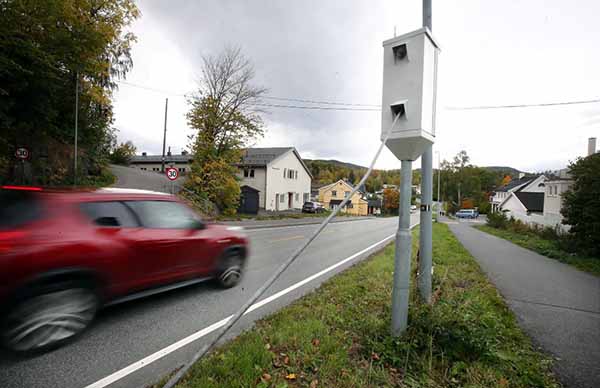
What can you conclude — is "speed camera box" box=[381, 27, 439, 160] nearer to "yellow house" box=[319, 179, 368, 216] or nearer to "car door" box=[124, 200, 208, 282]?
"car door" box=[124, 200, 208, 282]

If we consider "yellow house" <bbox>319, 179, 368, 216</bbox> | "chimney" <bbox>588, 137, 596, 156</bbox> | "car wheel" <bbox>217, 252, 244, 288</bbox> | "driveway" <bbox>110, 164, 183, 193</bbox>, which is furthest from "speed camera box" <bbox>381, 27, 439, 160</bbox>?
"yellow house" <bbox>319, 179, 368, 216</bbox>

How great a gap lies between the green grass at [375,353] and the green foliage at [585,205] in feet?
30.8

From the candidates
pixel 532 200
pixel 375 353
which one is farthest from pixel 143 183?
pixel 532 200

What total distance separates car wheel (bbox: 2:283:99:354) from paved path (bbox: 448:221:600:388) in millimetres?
4774

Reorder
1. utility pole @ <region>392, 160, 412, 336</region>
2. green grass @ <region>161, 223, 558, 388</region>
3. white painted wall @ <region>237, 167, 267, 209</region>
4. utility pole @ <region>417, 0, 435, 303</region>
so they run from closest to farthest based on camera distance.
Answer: green grass @ <region>161, 223, 558, 388</region> < utility pole @ <region>392, 160, 412, 336</region> < utility pole @ <region>417, 0, 435, 303</region> < white painted wall @ <region>237, 167, 267, 209</region>

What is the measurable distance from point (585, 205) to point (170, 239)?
45.1 ft

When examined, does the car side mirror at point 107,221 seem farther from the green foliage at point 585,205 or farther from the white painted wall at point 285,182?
the white painted wall at point 285,182

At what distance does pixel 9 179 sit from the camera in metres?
12.9

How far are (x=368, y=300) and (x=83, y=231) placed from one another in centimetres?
378

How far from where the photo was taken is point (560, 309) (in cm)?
445

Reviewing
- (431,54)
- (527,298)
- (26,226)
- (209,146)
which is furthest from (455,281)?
(209,146)

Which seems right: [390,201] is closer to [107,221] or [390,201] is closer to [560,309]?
[560,309]

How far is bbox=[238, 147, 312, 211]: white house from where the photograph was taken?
30.0 meters

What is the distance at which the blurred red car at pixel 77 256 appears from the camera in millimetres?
2422
